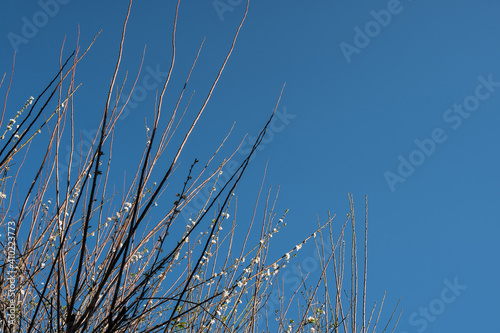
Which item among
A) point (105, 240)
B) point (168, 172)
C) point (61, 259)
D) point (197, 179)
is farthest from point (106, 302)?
point (168, 172)

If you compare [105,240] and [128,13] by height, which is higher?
[105,240]

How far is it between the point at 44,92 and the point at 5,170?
3.05 ft

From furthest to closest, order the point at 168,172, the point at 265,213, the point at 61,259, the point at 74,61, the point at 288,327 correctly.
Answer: the point at 288,327 → the point at 265,213 → the point at 74,61 → the point at 61,259 → the point at 168,172

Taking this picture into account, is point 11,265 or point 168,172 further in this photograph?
point 11,265

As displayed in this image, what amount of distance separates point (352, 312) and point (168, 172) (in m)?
1.24

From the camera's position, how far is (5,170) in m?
2.08

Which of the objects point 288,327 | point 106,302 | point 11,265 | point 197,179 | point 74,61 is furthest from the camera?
point 288,327

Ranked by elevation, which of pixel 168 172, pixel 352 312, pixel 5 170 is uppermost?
pixel 5 170

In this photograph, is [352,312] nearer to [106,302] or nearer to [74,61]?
[106,302]

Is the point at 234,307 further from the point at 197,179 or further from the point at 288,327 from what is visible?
the point at 197,179

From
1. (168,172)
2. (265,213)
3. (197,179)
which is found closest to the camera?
(168,172)

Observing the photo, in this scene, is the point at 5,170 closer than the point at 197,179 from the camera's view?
No

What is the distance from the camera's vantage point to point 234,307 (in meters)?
2.52

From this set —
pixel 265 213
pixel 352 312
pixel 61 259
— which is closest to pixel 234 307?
pixel 265 213
